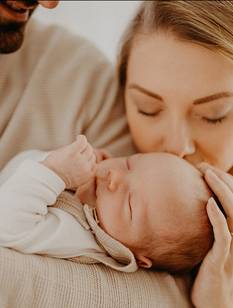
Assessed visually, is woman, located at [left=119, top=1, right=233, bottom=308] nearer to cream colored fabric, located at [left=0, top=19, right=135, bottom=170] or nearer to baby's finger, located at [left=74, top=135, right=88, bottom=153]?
cream colored fabric, located at [left=0, top=19, right=135, bottom=170]

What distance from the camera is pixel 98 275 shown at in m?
1.48

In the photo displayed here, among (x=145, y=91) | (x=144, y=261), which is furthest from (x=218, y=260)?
(x=145, y=91)

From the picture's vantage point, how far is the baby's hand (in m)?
1.56

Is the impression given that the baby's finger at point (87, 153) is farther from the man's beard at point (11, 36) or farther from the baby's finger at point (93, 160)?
the man's beard at point (11, 36)

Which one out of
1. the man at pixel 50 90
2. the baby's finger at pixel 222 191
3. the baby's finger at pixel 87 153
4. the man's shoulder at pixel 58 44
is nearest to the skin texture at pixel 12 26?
the man at pixel 50 90

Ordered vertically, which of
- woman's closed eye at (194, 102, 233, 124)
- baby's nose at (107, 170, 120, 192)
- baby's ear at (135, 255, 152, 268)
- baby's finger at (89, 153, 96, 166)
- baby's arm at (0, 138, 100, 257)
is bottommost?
baby's ear at (135, 255, 152, 268)

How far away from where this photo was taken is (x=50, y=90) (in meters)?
1.88

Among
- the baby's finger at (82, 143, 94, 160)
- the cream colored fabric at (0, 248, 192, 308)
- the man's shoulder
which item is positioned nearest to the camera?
the cream colored fabric at (0, 248, 192, 308)

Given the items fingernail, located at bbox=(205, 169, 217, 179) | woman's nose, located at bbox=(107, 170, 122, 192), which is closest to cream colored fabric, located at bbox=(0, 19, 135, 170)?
woman's nose, located at bbox=(107, 170, 122, 192)

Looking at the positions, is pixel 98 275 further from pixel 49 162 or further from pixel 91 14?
pixel 91 14

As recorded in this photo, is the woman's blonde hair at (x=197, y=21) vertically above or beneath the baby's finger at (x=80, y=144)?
above

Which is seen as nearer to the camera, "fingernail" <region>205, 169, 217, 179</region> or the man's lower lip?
"fingernail" <region>205, 169, 217, 179</region>

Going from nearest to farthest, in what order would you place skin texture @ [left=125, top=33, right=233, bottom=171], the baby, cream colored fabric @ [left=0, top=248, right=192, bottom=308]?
1. cream colored fabric @ [left=0, top=248, right=192, bottom=308]
2. the baby
3. skin texture @ [left=125, top=33, right=233, bottom=171]

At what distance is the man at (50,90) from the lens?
1775 millimetres
